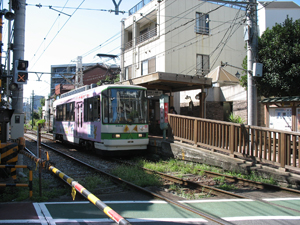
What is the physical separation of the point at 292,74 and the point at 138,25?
15.7 meters

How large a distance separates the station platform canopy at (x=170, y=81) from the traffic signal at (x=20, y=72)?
673 cm

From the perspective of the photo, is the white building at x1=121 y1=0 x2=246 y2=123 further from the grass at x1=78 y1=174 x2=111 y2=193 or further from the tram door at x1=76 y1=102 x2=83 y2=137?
the grass at x1=78 y1=174 x2=111 y2=193

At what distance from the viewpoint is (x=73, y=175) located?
8.55 meters

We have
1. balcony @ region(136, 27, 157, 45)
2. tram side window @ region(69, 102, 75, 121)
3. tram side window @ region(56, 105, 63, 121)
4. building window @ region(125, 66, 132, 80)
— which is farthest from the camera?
building window @ region(125, 66, 132, 80)

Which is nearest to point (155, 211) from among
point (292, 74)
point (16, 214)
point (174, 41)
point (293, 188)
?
point (16, 214)

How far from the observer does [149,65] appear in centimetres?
2305

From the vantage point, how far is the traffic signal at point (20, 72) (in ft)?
26.1

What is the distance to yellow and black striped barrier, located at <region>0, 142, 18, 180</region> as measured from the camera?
671 centimetres

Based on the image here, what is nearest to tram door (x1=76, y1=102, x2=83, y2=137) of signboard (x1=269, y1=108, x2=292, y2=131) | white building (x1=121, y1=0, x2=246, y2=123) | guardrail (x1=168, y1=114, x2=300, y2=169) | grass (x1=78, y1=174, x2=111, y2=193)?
guardrail (x1=168, y1=114, x2=300, y2=169)

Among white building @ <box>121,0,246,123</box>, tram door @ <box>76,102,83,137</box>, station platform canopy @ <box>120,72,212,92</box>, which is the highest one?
white building @ <box>121,0,246,123</box>

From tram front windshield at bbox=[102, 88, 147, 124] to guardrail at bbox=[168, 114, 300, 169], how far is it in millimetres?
1721

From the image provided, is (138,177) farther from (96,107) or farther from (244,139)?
(96,107)

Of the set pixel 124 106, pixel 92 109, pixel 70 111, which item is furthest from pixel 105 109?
pixel 70 111

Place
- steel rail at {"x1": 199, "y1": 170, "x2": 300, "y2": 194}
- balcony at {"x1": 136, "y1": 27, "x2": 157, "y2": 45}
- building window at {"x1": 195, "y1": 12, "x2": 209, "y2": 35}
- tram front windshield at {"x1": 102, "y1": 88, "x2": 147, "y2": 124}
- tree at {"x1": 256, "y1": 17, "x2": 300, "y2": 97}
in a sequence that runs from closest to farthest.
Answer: steel rail at {"x1": 199, "y1": 170, "x2": 300, "y2": 194} → tram front windshield at {"x1": 102, "y1": 88, "x2": 147, "y2": 124} → tree at {"x1": 256, "y1": 17, "x2": 300, "y2": 97} → building window at {"x1": 195, "y1": 12, "x2": 209, "y2": 35} → balcony at {"x1": 136, "y1": 27, "x2": 157, "y2": 45}
